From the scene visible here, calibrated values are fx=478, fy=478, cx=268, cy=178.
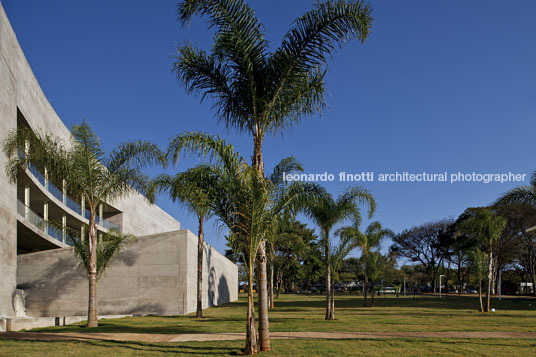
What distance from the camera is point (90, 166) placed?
1791 cm

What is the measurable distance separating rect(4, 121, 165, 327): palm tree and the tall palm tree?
24.0 ft

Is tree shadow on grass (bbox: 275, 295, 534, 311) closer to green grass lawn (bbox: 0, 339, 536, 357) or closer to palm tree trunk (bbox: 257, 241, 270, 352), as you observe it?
green grass lawn (bbox: 0, 339, 536, 357)

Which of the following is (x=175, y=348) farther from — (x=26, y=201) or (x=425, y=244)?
(x=425, y=244)

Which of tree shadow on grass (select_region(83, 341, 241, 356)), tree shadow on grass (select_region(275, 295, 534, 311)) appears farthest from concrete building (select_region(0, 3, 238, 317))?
tree shadow on grass (select_region(83, 341, 241, 356))

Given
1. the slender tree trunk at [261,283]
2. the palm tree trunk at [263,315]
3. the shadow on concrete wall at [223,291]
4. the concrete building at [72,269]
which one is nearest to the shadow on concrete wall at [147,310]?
the concrete building at [72,269]

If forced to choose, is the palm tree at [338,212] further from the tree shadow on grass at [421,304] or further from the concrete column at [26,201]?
the concrete column at [26,201]

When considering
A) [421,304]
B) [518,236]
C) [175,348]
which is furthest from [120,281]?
[518,236]

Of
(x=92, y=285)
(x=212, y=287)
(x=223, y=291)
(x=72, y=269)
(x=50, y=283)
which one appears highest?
(x=92, y=285)

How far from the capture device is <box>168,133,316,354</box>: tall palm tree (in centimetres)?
1115

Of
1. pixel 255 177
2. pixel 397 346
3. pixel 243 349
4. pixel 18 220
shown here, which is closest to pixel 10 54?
pixel 18 220

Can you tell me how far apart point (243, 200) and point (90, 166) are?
901 centimetres

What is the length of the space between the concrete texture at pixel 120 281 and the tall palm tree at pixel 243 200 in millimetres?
16106

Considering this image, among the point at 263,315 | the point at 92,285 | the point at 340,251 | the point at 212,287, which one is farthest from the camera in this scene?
the point at 212,287

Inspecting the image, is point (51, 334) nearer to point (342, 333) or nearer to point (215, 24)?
point (342, 333)
